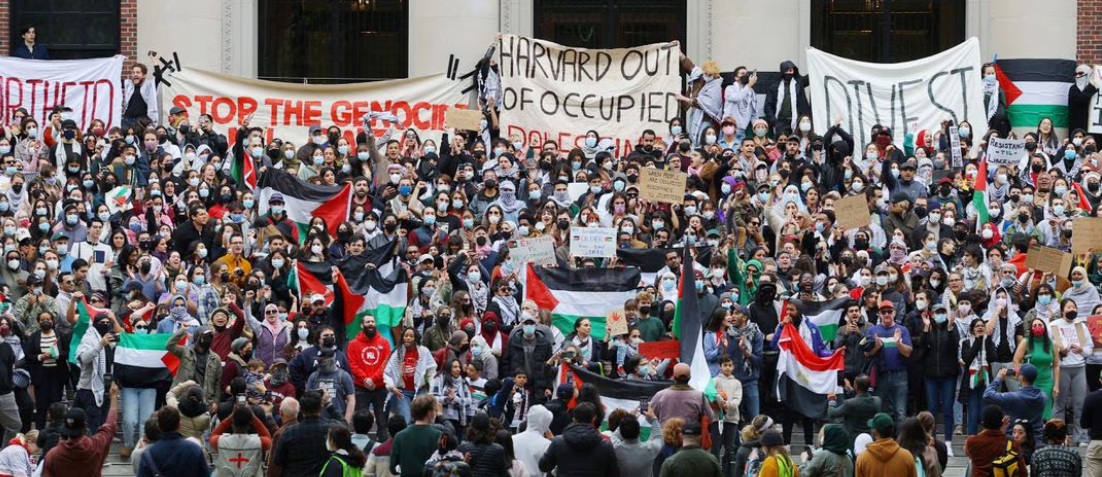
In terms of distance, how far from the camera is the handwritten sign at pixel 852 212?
24344 millimetres

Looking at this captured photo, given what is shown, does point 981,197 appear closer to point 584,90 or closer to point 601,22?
point 584,90

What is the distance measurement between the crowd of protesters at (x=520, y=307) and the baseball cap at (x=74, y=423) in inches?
0.6

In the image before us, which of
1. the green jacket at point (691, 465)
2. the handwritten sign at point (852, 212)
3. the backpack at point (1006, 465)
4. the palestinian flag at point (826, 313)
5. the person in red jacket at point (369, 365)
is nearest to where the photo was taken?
the green jacket at point (691, 465)

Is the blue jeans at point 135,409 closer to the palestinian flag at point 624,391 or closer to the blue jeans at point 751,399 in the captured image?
the palestinian flag at point 624,391

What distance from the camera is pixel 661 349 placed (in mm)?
20688

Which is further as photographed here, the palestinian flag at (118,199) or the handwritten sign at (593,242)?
the palestinian flag at (118,199)

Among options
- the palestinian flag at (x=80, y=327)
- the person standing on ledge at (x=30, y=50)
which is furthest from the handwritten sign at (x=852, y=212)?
the person standing on ledge at (x=30, y=50)

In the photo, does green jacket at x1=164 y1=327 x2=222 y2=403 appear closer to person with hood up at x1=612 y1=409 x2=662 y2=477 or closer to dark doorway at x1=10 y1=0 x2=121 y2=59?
person with hood up at x1=612 y1=409 x2=662 y2=477

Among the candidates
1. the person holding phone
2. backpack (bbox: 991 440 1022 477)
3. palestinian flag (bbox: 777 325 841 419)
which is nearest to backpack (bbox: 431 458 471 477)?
backpack (bbox: 991 440 1022 477)

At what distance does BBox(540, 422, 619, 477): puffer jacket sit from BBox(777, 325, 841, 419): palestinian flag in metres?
5.71

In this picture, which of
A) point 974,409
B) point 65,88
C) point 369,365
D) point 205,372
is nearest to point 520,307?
point 369,365

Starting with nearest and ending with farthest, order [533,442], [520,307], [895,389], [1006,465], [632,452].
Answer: [1006,465] → [632,452] → [533,442] → [895,389] → [520,307]

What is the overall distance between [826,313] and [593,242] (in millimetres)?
2883

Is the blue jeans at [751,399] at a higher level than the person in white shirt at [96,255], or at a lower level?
lower
